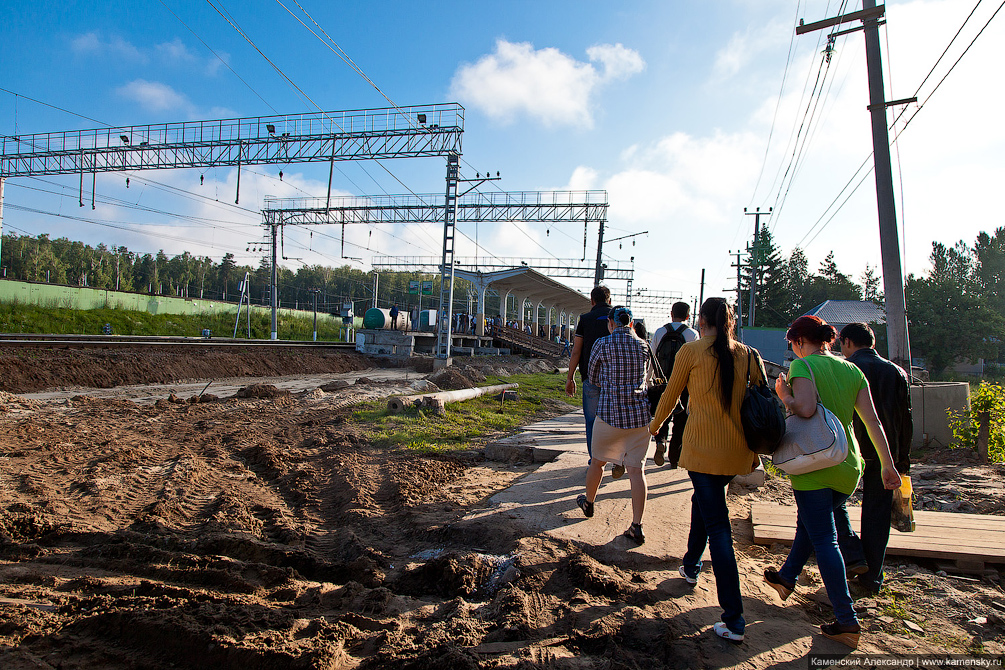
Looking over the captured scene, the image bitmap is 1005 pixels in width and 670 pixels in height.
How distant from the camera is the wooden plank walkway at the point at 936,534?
3683 millimetres

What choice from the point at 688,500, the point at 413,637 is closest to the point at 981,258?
the point at 688,500

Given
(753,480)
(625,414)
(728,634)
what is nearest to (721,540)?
(728,634)

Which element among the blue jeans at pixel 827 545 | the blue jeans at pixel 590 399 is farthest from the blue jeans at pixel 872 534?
the blue jeans at pixel 590 399

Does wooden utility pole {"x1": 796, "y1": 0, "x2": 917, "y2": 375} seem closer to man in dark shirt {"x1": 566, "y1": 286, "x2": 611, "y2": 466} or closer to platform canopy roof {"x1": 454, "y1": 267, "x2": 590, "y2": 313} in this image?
man in dark shirt {"x1": 566, "y1": 286, "x2": 611, "y2": 466}

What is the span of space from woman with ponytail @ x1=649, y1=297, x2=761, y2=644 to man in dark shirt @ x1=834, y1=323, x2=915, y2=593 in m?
1.12

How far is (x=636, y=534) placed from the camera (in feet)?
12.5

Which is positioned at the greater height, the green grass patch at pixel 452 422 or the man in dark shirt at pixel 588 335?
the man in dark shirt at pixel 588 335

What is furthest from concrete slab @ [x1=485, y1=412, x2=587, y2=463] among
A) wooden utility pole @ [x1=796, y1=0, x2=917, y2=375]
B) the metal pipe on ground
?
wooden utility pole @ [x1=796, y1=0, x2=917, y2=375]

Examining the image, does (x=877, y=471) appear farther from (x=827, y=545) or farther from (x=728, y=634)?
(x=728, y=634)

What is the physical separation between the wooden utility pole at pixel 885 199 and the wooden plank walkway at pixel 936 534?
3850 mm

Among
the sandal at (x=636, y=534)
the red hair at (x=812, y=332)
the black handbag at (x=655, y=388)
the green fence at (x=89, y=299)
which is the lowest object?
the sandal at (x=636, y=534)

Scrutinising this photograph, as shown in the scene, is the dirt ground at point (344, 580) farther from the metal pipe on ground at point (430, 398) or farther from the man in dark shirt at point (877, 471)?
the metal pipe on ground at point (430, 398)

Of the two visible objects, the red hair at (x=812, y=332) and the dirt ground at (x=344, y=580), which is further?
the red hair at (x=812, y=332)

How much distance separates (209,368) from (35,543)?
1538 cm
